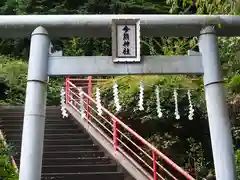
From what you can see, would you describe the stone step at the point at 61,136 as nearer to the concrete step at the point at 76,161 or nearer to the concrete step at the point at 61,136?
the concrete step at the point at 61,136

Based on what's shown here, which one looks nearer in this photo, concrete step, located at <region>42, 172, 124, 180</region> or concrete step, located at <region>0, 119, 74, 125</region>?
concrete step, located at <region>42, 172, 124, 180</region>

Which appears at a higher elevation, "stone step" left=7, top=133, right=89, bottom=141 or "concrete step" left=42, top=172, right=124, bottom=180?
"stone step" left=7, top=133, right=89, bottom=141

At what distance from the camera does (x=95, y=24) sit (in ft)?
14.8

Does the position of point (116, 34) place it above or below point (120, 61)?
above

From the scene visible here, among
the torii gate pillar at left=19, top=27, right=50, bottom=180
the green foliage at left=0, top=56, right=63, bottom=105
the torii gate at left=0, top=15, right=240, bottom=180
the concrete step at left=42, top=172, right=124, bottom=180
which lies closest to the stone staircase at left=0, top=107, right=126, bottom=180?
the concrete step at left=42, top=172, right=124, bottom=180

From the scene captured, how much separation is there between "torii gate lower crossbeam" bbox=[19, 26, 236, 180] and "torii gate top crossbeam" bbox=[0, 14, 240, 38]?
0.33ft

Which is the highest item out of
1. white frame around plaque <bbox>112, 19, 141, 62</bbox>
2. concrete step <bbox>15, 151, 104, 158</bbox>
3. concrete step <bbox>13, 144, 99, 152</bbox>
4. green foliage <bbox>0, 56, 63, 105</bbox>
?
green foliage <bbox>0, 56, 63, 105</bbox>

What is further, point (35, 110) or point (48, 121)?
point (48, 121)

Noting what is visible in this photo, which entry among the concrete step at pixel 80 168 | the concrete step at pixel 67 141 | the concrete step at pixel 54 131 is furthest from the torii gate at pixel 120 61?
the concrete step at pixel 54 131

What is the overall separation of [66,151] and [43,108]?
4345 mm

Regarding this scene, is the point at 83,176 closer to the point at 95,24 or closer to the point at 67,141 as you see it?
the point at 67,141

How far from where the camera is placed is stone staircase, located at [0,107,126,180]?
7.36 meters

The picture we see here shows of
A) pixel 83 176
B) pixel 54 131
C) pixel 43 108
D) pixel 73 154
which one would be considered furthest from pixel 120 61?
pixel 54 131

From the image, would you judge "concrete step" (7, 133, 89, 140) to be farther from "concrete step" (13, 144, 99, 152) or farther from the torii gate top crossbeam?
the torii gate top crossbeam
